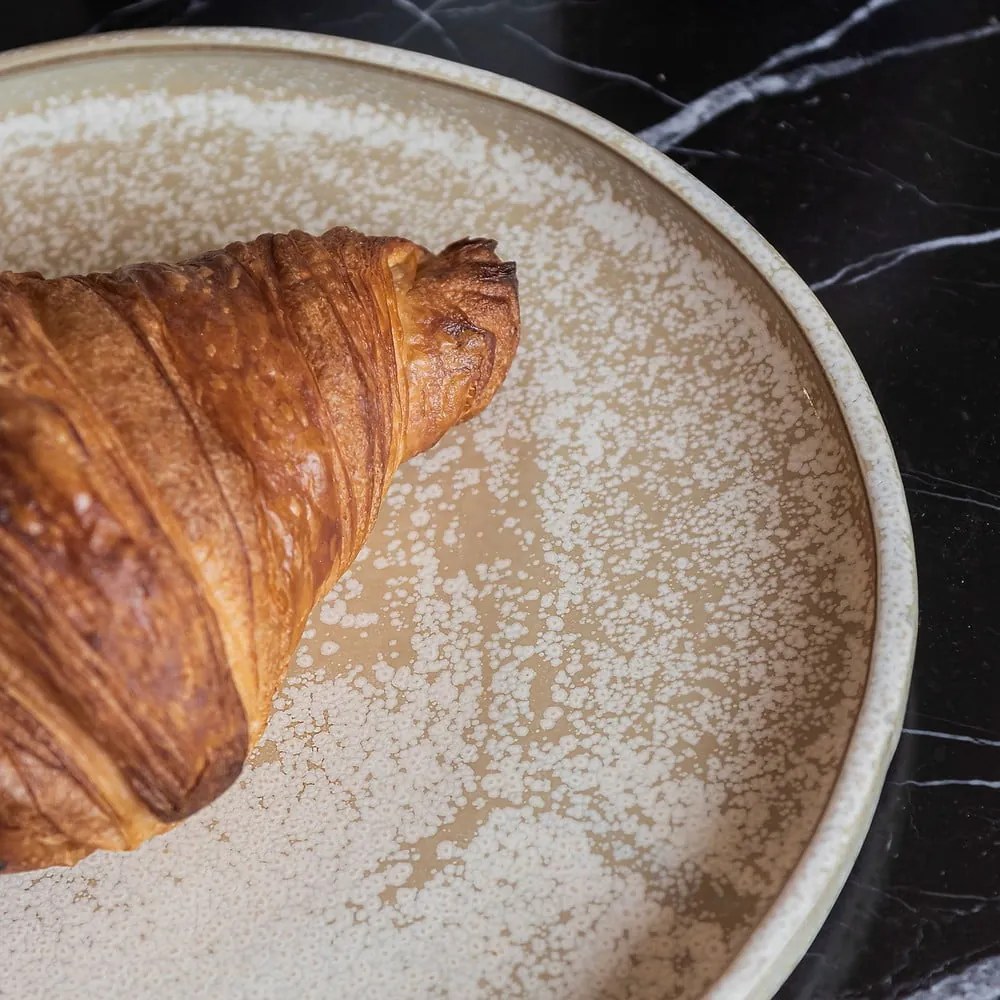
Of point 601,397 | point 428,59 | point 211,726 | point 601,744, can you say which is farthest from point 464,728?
point 428,59

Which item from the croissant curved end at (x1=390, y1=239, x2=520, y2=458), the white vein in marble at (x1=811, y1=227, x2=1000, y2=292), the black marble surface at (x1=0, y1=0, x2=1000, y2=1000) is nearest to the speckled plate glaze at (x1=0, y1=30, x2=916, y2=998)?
the croissant curved end at (x1=390, y1=239, x2=520, y2=458)

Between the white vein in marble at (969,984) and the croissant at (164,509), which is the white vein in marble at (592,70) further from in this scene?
the white vein in marble at (969,984)

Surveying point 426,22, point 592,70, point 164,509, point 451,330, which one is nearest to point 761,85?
point 592,70

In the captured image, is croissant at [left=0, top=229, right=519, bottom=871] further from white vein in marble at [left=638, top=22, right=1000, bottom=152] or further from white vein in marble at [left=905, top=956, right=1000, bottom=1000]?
white vein in marble at [left=638, top=22, right=1000, bottom=152]

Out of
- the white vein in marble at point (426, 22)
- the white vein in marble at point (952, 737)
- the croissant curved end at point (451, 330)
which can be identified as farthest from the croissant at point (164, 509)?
the white vein in marble at point (426, 22)

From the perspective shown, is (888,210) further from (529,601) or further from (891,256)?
(529,601)
